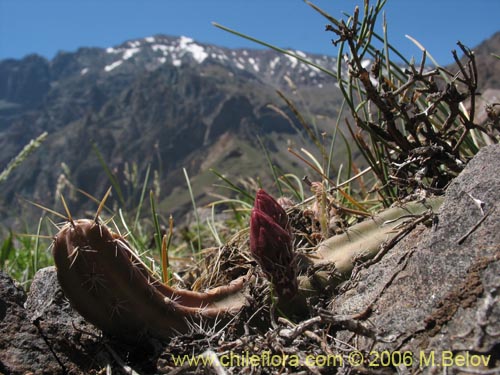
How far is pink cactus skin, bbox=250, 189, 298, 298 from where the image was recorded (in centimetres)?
191

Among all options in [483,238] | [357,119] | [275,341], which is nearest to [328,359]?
[275,341]

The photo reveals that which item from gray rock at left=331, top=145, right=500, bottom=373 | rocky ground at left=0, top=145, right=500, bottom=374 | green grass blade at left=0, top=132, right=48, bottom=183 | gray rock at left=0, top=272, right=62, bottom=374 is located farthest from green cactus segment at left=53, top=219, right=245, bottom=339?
green grass blade at left=0, top=132, right=48, bottom=183

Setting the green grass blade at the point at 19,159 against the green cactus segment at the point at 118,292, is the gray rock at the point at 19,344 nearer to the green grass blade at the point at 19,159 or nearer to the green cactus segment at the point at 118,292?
the green cactus segment at the point at 118,292

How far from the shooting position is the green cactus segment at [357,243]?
6.79 feet

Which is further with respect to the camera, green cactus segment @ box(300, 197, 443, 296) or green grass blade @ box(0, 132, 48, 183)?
green grass blade @ box(0, 132, 48, 183)

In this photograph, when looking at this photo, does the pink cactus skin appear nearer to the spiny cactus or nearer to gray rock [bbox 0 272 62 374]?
the spiny cactus

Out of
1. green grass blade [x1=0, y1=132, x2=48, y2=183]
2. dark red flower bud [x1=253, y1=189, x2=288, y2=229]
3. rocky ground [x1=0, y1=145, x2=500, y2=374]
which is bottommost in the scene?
rocky ground [x1=0, y1=145, x2=500, y2=374]

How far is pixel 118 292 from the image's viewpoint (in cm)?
184

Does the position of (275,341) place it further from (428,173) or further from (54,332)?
(428,173)

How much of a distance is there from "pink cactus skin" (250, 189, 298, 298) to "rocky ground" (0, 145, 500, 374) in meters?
0.18

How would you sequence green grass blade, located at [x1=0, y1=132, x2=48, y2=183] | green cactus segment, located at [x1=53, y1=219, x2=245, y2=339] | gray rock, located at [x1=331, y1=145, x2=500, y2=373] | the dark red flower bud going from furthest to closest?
green grass blade, located at [x1=0, y1=132, x2=48, y2=183] → the dark red flower bud → green cactus segment, located at [x1=53, y1=219, x2=245, y2=339] → gray rock, located at [x1=331, y1=145, x2=500, y2=373]

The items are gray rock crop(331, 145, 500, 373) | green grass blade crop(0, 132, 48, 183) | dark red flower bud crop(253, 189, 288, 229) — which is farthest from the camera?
→ green grass blade crop(0, 132, 48, 183)

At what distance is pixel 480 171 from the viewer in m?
1.86

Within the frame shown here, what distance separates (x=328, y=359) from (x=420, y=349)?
0.99 feet
